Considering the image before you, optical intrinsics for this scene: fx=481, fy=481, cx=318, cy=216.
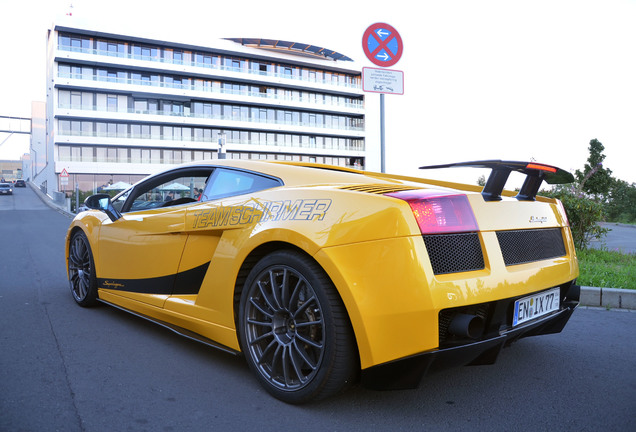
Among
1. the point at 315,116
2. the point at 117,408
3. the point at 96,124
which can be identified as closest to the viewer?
the point at 117,408

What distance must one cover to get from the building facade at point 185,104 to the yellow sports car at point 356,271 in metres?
48.1

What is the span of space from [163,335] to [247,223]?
1.47 metres

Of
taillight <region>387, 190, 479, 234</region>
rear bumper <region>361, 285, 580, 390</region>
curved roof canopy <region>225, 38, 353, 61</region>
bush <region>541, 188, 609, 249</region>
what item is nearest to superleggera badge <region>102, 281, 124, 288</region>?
rear bumper <region>361, 285, 580, 390</region>

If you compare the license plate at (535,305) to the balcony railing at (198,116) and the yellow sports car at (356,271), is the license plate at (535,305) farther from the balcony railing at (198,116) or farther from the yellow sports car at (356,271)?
the balcony railing at (198,116)

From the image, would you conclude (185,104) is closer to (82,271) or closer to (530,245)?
(82,271)

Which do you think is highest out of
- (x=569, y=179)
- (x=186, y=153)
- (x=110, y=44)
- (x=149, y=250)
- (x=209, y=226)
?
(x=110, y=44)

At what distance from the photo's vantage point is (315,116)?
62.6 meters

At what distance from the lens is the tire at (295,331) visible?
7.18 ft

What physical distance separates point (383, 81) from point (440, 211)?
13.2 ft

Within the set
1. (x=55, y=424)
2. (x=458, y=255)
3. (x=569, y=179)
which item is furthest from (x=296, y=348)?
(x=569, y=179)

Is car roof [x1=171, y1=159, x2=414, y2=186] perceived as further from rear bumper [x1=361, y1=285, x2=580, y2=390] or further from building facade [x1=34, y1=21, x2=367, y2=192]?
building facade [x1=34, y1=21, x2=367, y2=192]

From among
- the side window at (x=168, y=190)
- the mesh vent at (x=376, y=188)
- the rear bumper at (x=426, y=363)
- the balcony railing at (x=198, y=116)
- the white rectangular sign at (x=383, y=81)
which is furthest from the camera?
the balcony railing at (x=198, y=116)

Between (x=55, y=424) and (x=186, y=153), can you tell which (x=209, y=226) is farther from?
(x=186, y=153)

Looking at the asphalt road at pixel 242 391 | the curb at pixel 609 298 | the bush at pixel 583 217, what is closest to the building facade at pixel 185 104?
the bush at pixel 583 217
